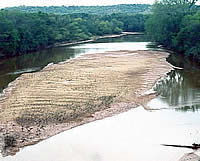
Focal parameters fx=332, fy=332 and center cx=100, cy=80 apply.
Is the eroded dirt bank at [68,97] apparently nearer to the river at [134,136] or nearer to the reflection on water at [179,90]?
the river at [134,136]

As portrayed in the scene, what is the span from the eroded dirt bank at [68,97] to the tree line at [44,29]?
16.8 metres

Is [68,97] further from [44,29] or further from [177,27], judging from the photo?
[44,29]

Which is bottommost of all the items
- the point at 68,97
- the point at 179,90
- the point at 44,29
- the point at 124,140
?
the point at 124,140

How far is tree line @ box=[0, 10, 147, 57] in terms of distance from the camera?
59.1 meters

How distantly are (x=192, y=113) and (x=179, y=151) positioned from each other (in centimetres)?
730

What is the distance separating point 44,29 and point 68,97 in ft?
146

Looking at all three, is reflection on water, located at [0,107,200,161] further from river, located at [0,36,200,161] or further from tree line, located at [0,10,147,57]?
tree line, located at [0,10,147,57]

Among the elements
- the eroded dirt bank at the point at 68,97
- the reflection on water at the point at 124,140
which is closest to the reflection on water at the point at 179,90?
the eroded dirt bank at the point at 68,97

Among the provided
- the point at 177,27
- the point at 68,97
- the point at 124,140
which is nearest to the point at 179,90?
the point at 68,97

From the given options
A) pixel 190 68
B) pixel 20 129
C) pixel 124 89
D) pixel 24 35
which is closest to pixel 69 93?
pixel 124 89

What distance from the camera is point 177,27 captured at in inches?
2534

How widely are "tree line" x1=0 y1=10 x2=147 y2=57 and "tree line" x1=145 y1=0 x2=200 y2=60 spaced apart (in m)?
22.7

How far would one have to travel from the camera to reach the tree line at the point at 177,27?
2088 inches

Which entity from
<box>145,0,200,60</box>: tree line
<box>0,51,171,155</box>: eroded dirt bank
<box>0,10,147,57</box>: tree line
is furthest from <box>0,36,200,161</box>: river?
<box>0,10,147,57</box>: tree line
